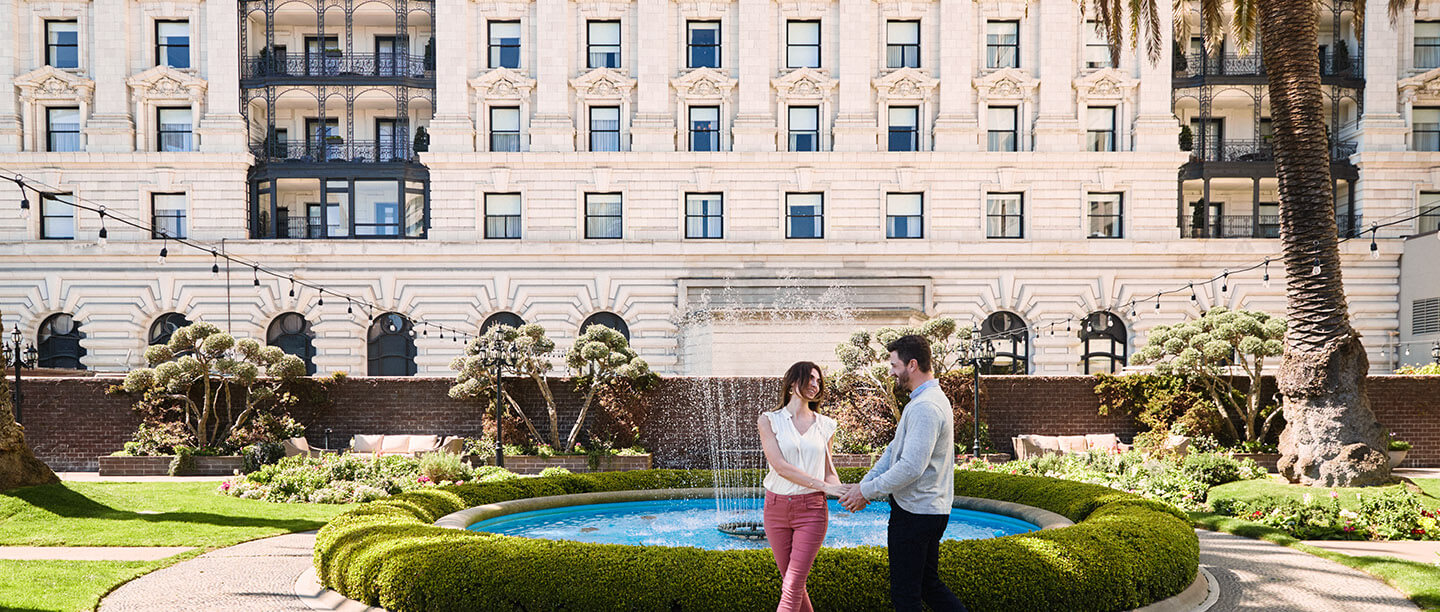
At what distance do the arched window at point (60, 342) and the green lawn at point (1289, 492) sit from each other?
126ft

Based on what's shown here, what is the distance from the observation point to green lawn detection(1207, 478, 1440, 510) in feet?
A: 48.1

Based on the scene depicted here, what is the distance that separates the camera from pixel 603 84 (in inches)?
1473

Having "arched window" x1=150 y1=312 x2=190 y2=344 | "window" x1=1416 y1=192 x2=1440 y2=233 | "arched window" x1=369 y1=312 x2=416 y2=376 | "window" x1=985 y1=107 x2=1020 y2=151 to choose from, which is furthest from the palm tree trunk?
"arched window" x1=150 y1=312 x2=190 y2=344

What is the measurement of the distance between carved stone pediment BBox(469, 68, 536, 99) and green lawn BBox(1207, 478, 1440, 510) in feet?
91.3

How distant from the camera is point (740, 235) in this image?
122ft

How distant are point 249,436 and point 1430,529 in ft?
77.0

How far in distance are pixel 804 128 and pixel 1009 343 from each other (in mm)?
11260

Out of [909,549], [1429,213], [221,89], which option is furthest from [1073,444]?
[221,89]

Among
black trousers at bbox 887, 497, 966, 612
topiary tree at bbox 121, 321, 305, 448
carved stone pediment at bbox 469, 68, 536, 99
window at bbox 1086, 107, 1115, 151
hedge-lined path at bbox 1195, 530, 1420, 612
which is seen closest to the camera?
black trousers at bbox 887, 497, 966, 612

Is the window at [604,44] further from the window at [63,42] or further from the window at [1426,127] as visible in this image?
the window at [1426,127]

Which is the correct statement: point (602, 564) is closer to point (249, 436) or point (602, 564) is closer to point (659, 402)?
point (659, 402)

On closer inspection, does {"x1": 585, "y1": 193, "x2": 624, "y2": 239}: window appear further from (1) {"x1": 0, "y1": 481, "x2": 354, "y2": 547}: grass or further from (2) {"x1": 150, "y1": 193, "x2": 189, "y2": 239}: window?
(1) {"x1": 0, "y1": 481, "x2": 354, "y2": 547}: grass

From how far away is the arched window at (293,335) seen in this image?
37219 mm

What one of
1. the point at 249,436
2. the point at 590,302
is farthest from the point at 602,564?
the point at 590,302
